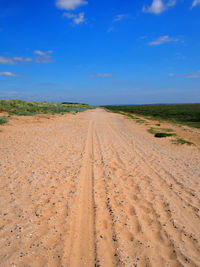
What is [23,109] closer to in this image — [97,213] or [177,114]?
[97,213]

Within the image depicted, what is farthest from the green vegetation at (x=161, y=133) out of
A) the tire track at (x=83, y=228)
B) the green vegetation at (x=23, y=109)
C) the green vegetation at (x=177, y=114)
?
the green vegetation at (x=23, y=109)

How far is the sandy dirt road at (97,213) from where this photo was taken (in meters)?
2.57

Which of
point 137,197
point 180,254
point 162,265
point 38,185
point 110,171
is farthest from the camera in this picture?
point 110,171

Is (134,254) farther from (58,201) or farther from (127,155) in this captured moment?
(127,155)

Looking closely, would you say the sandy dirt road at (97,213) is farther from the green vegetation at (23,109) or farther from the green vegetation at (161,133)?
the green vegetation at (23,109)

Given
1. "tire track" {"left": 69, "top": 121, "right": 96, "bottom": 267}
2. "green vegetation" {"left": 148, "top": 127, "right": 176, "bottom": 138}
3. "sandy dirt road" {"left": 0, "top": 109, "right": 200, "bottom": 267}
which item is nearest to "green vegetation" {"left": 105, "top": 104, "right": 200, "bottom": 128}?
"green vegetation" {"left": 148, "top": 127, "right": 176, "bottom": 138}

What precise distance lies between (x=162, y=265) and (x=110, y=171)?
3.44m

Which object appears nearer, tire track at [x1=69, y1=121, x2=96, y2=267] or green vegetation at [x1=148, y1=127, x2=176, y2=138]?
tire track at [x1=69, y1=121, x2=96, y2=267]

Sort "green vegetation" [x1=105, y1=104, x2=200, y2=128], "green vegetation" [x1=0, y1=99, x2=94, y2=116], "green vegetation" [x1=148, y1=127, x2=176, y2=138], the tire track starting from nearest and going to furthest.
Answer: the tire track → "green vegetation" [x1=148, y1=127, x2=176, y2=138] → "green vegetation" [x1=0, y1=99, x2=94, y2=116] → "green vegetation" [x1=105, y1=104, x2=200, y2=128]

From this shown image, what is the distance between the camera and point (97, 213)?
354 centimetres

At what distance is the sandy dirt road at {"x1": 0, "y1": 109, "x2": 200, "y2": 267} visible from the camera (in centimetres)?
257

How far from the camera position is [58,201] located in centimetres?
387

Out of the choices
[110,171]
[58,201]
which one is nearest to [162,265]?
[58,201]

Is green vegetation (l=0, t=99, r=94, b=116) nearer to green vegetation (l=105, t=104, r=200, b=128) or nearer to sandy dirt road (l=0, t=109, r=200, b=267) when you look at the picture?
sandy dirt road (l=0, t=109, r=200, b=267)
